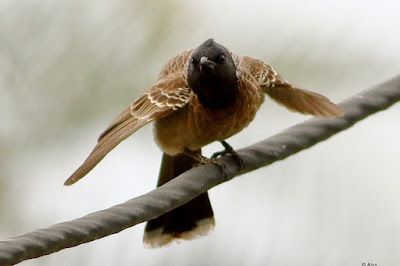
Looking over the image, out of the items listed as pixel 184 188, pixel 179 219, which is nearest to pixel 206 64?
pixel 184 188

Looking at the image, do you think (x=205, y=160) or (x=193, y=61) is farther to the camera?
(x=205, y=160)

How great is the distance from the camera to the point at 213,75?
4.70m

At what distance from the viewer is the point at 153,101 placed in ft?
15.8

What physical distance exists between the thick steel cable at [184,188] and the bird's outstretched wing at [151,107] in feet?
1.31

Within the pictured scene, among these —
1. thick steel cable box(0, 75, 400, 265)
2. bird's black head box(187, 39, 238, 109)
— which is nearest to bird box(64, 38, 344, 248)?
bird's black head box(187, 39, 238, 109)

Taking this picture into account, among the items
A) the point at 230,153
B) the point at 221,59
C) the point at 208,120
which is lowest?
the point at 230,153

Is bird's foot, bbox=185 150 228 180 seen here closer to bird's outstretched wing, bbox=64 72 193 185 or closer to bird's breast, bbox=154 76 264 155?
bird's breast, bbox=154 76 264 155

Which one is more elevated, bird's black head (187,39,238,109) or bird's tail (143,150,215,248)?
bird's black head (187,39,238,109)

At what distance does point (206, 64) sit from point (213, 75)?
69 millimetres

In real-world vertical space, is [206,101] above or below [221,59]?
below

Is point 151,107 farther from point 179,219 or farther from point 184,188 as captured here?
point 179,219

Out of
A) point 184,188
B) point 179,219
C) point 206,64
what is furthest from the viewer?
point 179,219

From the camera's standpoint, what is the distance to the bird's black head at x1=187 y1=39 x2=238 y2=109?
471 centimetres

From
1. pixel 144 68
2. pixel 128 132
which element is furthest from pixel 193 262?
pixel 144 68
